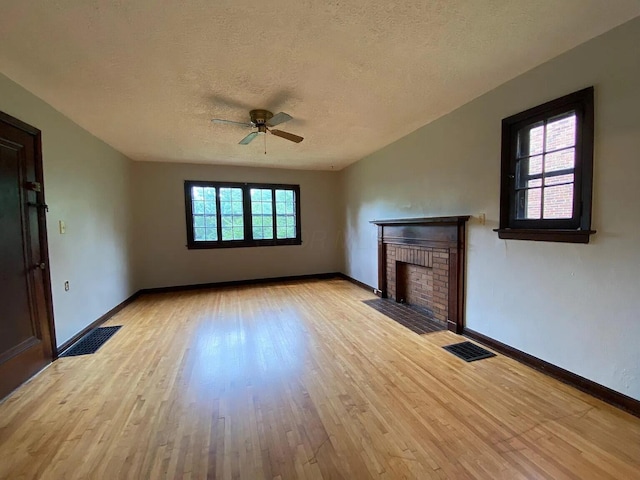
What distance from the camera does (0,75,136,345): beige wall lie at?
2697mm

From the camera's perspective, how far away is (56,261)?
280cm

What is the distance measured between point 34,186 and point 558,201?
4.45 metres

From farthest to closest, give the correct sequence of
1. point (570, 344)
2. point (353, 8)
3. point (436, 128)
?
point (436, 128)
point (570, 344)
point (353, 8)

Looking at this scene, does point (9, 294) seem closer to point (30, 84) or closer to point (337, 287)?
point (30, 84)

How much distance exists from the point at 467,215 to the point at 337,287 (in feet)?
9.90

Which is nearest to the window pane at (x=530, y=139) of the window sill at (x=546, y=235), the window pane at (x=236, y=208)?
the window sill at (x=546, y=235)

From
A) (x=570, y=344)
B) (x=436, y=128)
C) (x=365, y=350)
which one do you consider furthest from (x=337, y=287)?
(x=570, y=344)

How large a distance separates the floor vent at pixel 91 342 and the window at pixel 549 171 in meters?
4.29

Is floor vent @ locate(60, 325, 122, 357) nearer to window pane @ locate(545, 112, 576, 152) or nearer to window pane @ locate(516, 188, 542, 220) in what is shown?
window pane @ locate(516, 188, 542, 220)

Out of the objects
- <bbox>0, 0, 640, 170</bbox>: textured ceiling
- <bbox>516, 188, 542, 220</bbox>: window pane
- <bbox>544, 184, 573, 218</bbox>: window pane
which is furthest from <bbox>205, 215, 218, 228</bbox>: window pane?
<bbox>544, 184, 573, 218</bbox>: window pane

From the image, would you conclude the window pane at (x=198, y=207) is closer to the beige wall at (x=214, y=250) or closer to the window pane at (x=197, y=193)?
the window pane at (x=197, y=193)

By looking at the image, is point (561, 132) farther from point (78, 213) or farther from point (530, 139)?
point (78, 213)

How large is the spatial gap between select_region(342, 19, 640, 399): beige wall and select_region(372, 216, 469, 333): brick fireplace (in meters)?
0.14

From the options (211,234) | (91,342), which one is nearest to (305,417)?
(91,342)
